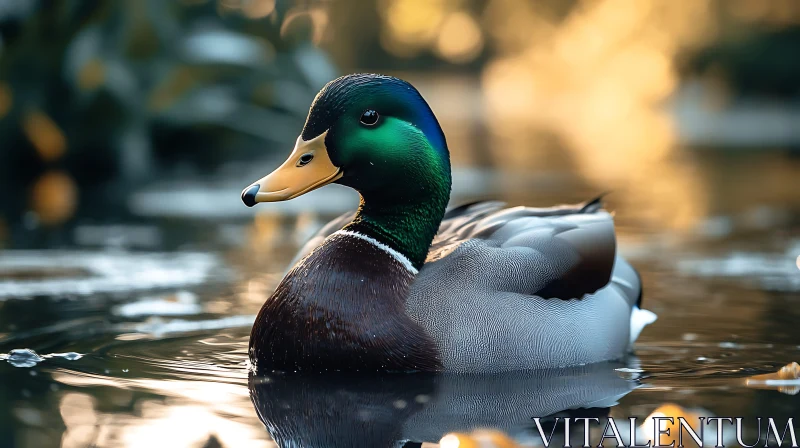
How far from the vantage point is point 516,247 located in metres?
5.26

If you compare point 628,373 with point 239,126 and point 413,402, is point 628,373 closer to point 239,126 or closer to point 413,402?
point 413,402

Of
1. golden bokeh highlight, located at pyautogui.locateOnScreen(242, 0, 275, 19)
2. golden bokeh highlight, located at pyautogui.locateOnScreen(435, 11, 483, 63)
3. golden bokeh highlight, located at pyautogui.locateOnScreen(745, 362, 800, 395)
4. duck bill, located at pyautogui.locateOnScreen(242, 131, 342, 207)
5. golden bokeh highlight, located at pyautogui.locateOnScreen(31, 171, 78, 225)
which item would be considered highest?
golden bokeh highlight, located at pyautogui.locateOnScreen(435, 11, 483, 63)

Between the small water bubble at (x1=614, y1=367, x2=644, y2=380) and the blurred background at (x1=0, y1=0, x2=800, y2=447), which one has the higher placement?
the blurred background at (x1=0, y1=0, x2=800, y2=447)

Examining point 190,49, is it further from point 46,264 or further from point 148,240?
point 46,264

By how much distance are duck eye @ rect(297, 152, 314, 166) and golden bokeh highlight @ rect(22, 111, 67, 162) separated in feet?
29.0

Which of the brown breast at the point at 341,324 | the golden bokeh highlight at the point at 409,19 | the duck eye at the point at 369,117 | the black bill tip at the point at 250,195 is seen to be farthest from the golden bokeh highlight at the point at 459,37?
the black bill tip at the point at 250,195

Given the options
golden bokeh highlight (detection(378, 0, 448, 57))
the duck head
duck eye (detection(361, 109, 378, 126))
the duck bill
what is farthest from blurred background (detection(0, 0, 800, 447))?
golden bokeh highlight (detection(378, 0, 448, 57))

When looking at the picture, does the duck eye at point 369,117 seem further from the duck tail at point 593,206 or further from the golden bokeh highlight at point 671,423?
the golden bokeh highlight at point 671,423

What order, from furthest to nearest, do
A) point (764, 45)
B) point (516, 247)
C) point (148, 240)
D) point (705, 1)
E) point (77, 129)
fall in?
point (705, 1) → point (764, 45) → point (77, 129) → point (148, 240) → point (516, 247)

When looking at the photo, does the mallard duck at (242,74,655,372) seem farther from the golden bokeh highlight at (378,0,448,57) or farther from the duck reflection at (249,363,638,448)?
the golden bokeh highlight at (378,0,448,57)

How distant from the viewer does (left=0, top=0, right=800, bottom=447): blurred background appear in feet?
15.9

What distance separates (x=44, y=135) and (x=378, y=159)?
928cm

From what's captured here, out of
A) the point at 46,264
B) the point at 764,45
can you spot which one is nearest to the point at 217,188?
the point at 46,264

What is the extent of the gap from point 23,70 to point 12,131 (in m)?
0.64
